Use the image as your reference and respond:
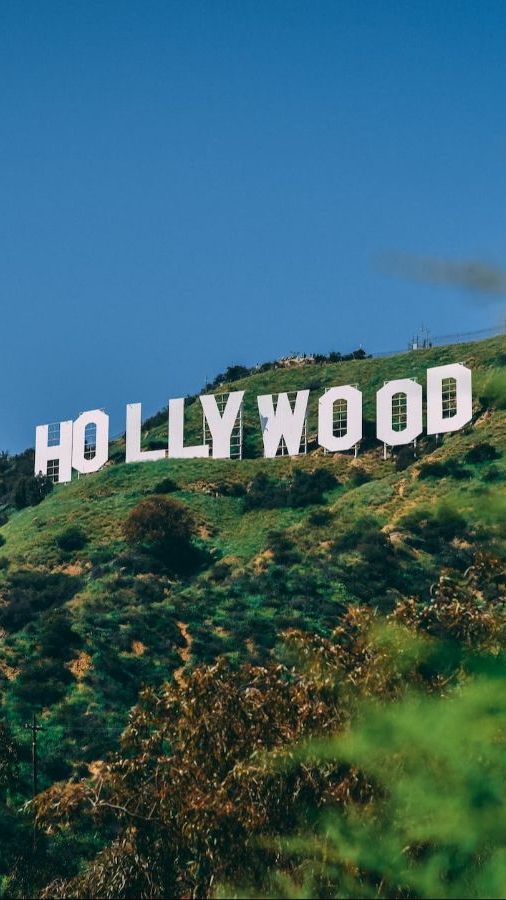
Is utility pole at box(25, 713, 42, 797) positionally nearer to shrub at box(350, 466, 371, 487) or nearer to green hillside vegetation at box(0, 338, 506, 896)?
green hillside vegetation at box(0, 338, 506, 896)

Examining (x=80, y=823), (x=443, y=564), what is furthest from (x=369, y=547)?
(x=80, y=823)

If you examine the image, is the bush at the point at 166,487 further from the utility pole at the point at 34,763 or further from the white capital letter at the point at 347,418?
the utility pole at the point at 34,763

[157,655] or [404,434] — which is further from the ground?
[404,434]

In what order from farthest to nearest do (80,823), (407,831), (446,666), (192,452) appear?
1. (192,452)
2. (80,823)
3. (446,666)
4. (407,831)

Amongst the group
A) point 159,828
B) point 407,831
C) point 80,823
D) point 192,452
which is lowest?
point 80,823

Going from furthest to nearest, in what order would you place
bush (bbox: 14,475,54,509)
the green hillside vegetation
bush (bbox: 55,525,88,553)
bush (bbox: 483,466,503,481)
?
bush (bbox: 14,475,54,509) → bush (bbox: 55,525,88,553) → bush (bbox: 483,466,503,481) → the green hillside vegetation

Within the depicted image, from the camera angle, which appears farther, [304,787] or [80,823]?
[80,823]

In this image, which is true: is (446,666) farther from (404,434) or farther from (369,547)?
(404,434)

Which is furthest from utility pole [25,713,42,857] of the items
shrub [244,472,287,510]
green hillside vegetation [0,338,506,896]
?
shrub [244,472,287,510]
